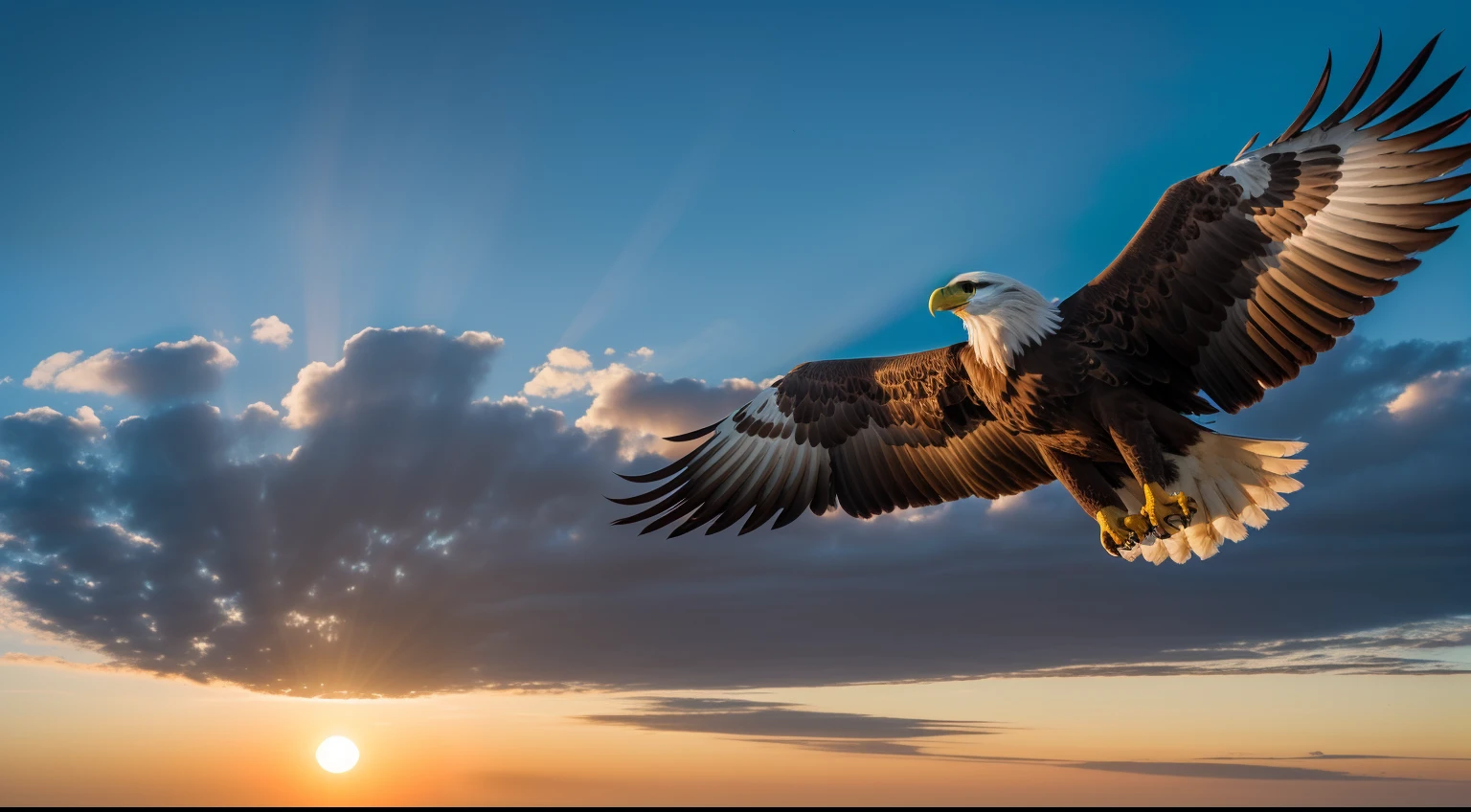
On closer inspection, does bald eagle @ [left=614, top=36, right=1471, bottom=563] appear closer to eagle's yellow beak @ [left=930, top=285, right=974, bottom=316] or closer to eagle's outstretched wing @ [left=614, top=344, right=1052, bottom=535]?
eagle's yellow beak @ [left=930, top=285, right=974, bottom=316]

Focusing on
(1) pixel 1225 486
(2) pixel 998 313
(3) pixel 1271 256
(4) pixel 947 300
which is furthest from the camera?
(1) pixel 1225 486

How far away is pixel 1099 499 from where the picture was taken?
7.29 metres

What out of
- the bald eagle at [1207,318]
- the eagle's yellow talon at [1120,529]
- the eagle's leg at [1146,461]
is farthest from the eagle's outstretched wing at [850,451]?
the eagle's leg at [1146,461]

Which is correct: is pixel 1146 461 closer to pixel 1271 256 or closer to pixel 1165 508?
pixel 1165 508

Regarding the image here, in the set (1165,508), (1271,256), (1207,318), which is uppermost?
(1271,256)

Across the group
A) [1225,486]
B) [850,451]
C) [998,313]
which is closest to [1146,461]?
[1225,486]

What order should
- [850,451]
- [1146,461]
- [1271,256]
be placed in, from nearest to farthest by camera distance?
[1146,461] < [1271,256] < [850,451]

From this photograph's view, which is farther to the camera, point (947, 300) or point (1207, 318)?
point (947, 300)

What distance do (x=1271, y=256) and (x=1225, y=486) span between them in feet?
6.28

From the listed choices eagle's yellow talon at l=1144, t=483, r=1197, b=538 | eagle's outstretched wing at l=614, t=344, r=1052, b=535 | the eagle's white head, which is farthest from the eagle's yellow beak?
eagle's yellow talon at l=1144, t=483, r=1197, b=538

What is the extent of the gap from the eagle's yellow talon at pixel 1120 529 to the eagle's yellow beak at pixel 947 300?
211cm

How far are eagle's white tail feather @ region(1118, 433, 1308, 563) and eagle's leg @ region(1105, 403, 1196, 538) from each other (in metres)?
0.59

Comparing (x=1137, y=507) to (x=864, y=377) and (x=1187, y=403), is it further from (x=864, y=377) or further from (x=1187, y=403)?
(x=864, y=377)

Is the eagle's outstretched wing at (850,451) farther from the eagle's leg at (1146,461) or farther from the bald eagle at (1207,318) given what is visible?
the eagle's leg at (1146,461)
